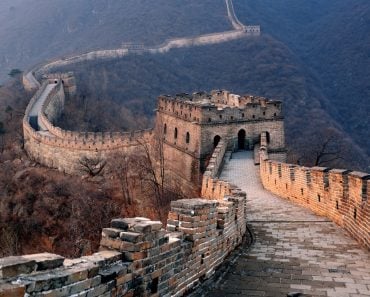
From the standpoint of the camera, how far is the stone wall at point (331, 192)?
29.3 ft

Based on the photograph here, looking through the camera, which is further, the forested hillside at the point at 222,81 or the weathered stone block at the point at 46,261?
the forested hillside at the point at 222,81

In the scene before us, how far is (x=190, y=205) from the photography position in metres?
6.49

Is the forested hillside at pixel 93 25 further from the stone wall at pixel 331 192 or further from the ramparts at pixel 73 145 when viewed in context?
the stone wall at pixel 331 192

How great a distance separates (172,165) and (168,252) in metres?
19.6

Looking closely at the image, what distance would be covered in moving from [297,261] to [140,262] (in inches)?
137

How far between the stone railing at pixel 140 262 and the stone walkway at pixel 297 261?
1.47ft

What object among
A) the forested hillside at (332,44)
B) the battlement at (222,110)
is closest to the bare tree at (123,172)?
the battlement at (222,110)

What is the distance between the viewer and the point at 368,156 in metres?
46.6

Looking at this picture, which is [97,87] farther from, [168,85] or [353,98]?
[353,98]

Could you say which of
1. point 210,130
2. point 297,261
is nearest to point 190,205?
point 297,261

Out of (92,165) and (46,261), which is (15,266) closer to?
(46,261)

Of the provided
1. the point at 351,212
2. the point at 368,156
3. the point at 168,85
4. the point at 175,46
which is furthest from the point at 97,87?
the point at 351,212

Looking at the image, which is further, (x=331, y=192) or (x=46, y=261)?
(x=331, y=192)

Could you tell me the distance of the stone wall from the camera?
8945 millimetres
